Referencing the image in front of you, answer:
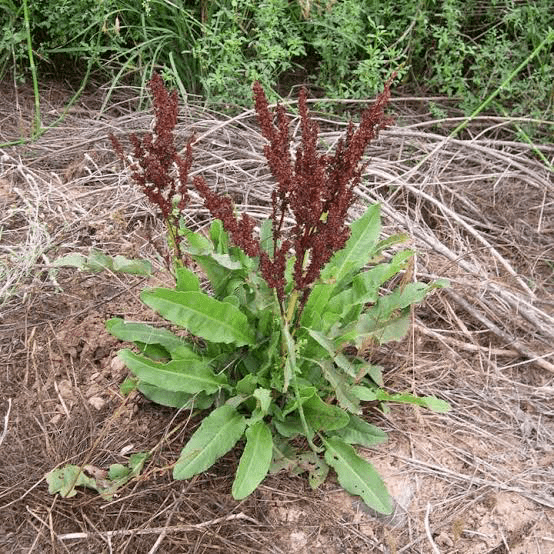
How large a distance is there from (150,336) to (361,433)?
798 mm

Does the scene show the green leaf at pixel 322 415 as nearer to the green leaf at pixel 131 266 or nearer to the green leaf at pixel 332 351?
the green leaf at pixel 332 351

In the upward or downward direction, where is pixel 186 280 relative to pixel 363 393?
upward

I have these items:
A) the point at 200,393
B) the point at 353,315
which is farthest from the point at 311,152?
the point at 200,393

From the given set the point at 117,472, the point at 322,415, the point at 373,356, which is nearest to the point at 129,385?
the point at 117,472

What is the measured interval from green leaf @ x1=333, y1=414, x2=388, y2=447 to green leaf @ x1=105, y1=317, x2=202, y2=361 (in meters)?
0.56

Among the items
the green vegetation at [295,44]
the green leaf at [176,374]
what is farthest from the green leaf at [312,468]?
the green vegetation at [295,44]

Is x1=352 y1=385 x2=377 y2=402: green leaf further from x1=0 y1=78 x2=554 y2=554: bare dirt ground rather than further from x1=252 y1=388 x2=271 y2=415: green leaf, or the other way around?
x1=252 y1=388 x2=271 y2=415: green leaf

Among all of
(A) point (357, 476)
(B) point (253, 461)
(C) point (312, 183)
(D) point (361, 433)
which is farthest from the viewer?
(D) point (361, 433)

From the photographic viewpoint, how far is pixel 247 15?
4.49 m

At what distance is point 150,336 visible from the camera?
100 inches

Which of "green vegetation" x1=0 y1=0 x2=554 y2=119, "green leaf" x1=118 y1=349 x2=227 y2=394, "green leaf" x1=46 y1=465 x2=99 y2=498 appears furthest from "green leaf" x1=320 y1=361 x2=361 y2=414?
"green vegetation" x1=0 y1=0 x2=554 y2=119

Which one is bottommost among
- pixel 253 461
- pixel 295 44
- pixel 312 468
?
pixel 312 468

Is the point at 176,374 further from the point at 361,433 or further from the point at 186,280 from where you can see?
the point at 361,433

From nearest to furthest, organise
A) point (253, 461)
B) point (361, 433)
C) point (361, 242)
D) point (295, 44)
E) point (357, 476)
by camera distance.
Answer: point (253, 461) → point (357, 476) → point (361, 433) → point (361, 242) → point (295, 44)
